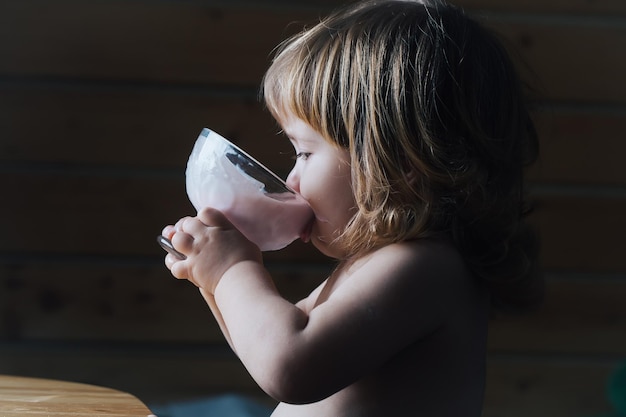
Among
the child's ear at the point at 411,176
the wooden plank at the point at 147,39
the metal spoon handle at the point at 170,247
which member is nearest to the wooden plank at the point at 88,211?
the wooden plank at the point at 147,39

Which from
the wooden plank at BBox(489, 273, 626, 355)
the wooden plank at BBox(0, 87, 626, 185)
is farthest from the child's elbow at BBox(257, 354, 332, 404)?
the wooden plank at BBox(489, 273, 626, 355)

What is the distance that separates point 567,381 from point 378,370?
1246 millimetres

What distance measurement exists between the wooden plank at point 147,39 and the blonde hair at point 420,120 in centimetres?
81

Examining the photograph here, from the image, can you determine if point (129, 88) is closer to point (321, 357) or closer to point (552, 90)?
point (552, 90)

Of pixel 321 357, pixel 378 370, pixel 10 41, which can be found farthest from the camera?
pixel 10 41

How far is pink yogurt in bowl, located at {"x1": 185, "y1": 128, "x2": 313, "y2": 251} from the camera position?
97cm

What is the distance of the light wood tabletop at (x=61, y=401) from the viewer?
2.97 ft

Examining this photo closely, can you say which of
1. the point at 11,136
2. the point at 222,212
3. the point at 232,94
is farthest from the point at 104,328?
the point at 222,212

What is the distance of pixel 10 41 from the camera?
184cm

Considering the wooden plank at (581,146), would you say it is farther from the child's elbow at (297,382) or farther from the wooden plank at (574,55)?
the child's elbow at (297,382)

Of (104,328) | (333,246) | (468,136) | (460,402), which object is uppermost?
(468,136)

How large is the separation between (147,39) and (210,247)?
1.00 meters

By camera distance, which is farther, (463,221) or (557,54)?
(557,54)

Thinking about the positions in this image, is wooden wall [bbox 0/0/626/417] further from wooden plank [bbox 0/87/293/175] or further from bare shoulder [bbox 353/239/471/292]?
bare shoulder [bbox 353/239/471/292]
